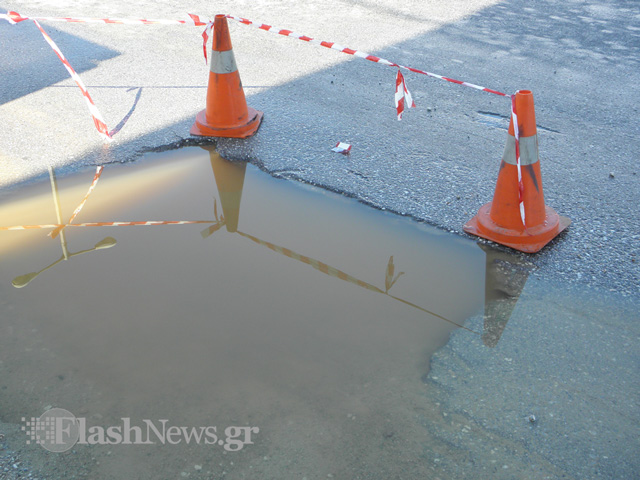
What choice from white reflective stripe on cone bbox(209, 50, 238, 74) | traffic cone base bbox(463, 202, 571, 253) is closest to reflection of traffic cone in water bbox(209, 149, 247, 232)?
white reflective stripe on cone bbox(209, 50, 238, 74)

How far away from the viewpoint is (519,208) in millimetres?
4062

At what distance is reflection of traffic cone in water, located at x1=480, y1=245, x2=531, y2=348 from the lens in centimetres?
339

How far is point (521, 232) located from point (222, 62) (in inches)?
123

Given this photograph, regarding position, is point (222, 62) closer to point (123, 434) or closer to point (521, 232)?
point (521, 232)

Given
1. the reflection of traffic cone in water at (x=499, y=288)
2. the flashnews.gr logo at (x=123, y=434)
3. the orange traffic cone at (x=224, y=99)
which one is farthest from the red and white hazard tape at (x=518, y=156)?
the orange traffic cone at (x=224, y=99)

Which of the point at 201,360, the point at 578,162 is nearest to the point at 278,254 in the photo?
the point at 201,360

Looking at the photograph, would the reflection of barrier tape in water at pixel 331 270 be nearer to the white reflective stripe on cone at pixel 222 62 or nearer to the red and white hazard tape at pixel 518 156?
the red and white hazard tape at pixel 518 156

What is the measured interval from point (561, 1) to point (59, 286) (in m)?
9.28

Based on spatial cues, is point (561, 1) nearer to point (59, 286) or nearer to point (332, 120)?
point (332, 120)

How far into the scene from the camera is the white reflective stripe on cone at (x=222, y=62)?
540 centimetres

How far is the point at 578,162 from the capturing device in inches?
199

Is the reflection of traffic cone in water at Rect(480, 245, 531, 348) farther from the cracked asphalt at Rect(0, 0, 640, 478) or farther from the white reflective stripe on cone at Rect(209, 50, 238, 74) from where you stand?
Answer: the white reflective stripe on cone at Rect(209, 50, 238, 74)

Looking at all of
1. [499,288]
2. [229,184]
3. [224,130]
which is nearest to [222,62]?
[224,130]

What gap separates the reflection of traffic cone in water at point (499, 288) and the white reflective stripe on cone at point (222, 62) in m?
2.93
